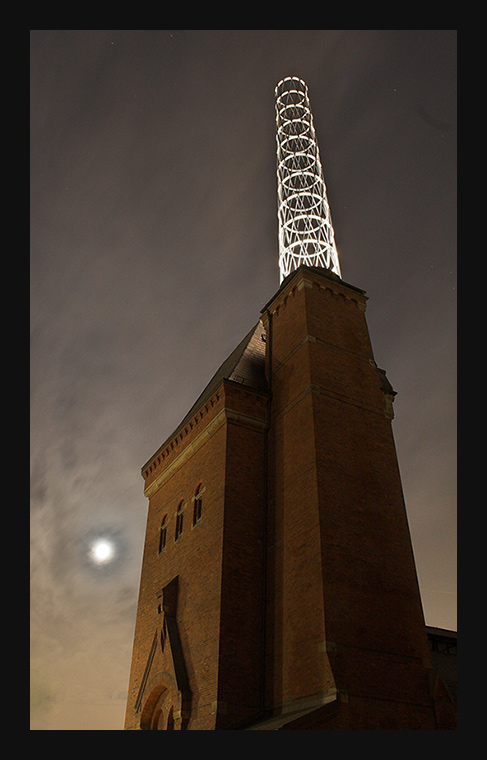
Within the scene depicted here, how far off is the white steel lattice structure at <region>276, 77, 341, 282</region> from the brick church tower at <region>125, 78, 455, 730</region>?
4.09 metres

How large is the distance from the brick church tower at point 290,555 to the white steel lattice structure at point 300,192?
409cm

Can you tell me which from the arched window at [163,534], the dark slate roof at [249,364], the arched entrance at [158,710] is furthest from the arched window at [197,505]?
the arched entrance at [158,710]

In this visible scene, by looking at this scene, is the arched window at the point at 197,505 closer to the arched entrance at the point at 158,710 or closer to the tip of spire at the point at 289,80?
the arched entrance at the point at 158,710

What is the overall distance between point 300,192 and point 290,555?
2025 centimetres

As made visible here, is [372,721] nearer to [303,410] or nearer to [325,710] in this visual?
[325,710]

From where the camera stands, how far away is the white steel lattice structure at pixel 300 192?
31.5 m

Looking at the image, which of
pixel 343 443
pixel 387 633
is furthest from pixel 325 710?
pixel 343 443

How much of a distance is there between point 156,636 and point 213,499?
19.2ft

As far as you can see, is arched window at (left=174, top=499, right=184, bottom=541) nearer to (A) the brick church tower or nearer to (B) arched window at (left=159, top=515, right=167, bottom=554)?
(A) the brick church tower

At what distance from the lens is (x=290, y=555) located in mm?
21516

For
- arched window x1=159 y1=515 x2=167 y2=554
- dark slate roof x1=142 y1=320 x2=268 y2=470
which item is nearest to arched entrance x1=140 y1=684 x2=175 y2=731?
arched window x1=159 y1=515 x2=167 y2=554

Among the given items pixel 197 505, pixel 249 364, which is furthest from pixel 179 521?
pixel 249 364

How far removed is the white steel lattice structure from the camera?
3150cm

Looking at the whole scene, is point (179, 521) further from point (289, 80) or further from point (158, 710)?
point (289, 80)
